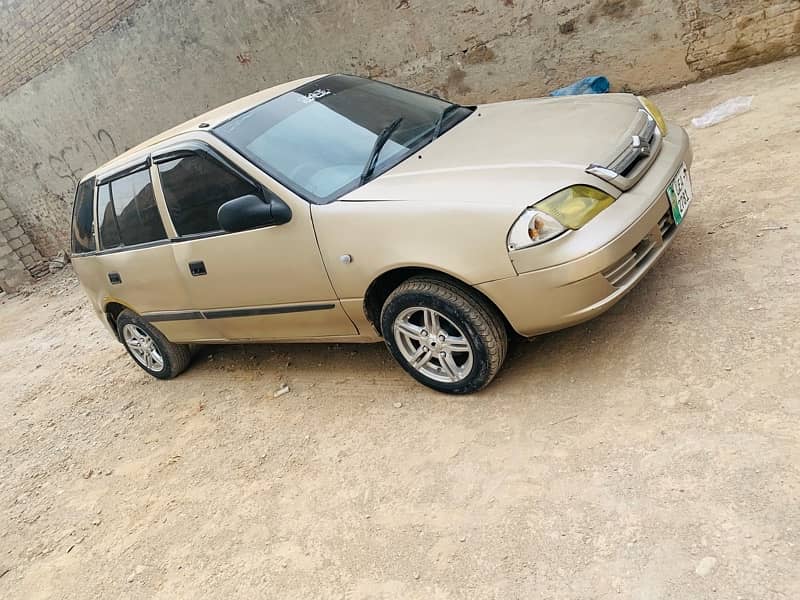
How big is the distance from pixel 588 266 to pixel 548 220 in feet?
0.85

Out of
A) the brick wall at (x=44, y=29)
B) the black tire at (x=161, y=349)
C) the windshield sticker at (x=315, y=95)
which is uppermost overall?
the brick wall at (x=44, y=29)

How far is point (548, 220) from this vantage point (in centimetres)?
266

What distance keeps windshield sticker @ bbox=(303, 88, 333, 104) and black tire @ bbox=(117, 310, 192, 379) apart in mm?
2102

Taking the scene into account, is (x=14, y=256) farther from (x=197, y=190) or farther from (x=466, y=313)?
(x=466, y=313)

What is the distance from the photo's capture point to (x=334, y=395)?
380 cm

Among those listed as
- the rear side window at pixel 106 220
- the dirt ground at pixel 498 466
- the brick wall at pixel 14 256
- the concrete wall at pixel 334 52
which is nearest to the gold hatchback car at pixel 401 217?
the rear side window at pixel 106 220

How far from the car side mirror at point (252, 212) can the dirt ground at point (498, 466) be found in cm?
118

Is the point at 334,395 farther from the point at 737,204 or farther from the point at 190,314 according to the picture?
the point at 737,204

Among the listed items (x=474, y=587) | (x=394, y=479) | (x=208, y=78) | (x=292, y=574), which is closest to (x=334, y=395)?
(x=394, y=479)

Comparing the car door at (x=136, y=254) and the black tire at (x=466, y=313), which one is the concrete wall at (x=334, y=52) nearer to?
the car door at (x=136, y=254)

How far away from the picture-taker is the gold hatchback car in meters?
2.73

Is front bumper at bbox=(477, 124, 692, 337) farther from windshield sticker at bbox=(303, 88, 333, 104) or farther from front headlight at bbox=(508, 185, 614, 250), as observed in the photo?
windshield sticker at bbox=(303, 88, 333, 104)

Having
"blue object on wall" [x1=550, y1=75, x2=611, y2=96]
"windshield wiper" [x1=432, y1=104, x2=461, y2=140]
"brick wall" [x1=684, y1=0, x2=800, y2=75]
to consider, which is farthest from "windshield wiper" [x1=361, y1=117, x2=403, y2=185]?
"brick wall" [x1=684, y1=0, x2=800, y2=75]

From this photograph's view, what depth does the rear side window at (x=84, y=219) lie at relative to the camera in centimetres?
468
